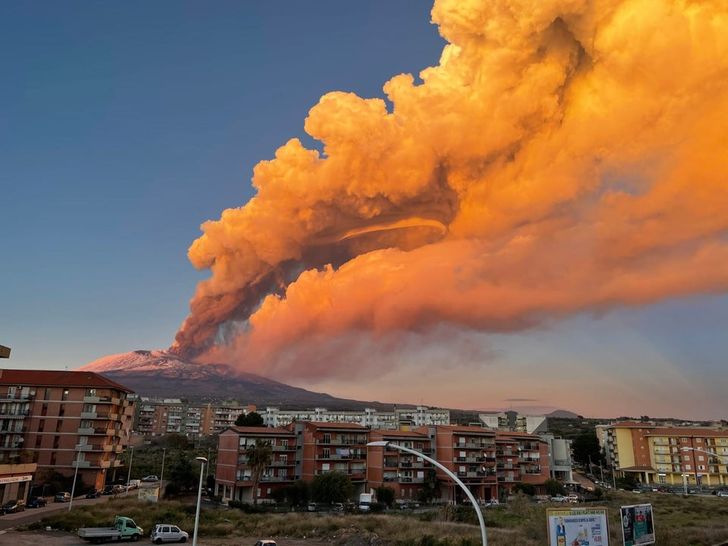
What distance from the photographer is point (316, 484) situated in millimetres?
73562

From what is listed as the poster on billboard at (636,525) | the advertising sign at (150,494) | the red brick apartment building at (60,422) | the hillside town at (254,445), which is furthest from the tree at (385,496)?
the poster on billboard at (636,525)

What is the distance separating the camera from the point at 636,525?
2916 cm

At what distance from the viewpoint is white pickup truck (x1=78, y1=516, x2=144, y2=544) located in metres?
43.3

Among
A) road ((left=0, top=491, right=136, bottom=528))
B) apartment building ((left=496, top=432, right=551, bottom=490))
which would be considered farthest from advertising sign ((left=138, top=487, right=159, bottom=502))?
apartment building ((left=496, top=432, right=551, bottom=490))

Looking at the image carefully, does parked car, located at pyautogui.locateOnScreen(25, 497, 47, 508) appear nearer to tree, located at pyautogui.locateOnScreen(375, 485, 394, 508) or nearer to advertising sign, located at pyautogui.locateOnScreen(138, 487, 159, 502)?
advertising sign, located at pyautogui.locateOnScreen(138, 487, 159, 502)

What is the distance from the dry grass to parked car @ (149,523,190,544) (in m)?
2.84

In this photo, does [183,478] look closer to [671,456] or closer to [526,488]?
[526,488]

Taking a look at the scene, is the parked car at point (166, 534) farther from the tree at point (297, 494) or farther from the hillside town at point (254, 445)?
the tree at point (297, 494)

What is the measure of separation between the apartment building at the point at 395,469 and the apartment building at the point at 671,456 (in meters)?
81.1

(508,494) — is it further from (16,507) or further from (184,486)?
(16,507)

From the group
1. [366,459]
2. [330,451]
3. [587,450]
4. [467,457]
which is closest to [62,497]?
[330,451]

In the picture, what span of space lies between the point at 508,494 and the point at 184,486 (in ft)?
185

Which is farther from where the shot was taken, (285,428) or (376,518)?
(285,428)

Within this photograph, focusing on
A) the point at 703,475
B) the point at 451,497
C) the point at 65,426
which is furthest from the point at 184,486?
the point at 703,475
